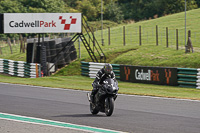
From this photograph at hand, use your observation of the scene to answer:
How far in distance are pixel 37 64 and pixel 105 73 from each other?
19932 millimetres

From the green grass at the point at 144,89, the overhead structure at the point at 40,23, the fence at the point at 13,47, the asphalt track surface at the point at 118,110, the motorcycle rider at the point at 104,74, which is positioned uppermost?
the overhead structure at the point at 40,23

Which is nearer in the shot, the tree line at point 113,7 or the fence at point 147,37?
the fence at point 147,37

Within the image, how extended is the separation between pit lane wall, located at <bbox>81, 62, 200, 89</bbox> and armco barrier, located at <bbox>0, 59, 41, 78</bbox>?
622cm

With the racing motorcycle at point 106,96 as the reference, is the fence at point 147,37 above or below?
above

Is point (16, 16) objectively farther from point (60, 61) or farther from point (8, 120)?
point (8, 120)

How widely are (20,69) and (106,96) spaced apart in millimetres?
22411

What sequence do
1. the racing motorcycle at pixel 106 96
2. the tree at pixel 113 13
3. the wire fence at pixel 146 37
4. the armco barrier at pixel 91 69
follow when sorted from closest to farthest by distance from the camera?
the racing motorcycle at pixel 106 96 < the armco barrier at pixel 91 69 < the wire fence at pixel 146 37 < the tree at pixel 113 13

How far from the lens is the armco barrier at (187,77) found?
23.9 meters

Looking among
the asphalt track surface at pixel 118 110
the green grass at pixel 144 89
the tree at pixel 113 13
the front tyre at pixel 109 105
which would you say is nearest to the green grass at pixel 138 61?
the green grass at pixel 144 89

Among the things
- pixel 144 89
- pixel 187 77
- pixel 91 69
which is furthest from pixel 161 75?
pixel 91 69

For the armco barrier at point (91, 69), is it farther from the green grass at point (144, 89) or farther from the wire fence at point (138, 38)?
the wire fence at point (138, 38)

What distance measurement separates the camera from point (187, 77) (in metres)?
24.2

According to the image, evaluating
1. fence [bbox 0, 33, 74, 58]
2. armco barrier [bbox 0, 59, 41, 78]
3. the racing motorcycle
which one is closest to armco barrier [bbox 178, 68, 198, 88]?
armco barrier [bbox 0, 59, 41, 78]

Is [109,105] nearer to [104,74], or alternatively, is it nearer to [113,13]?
[104,74]
